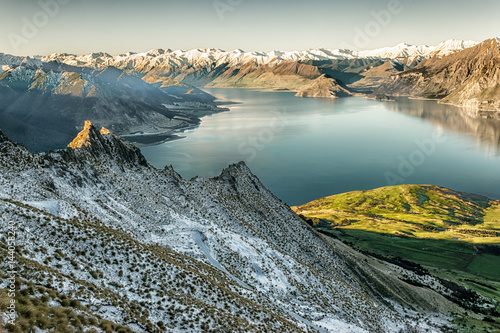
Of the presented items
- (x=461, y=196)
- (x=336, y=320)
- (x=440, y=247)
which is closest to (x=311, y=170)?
(x=461, y=196)

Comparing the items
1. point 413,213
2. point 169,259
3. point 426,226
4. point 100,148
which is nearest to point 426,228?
point 426,226

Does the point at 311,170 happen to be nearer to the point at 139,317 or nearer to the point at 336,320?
the point at 336,320

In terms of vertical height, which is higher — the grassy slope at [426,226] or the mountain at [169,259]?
the mountain at [169,259]

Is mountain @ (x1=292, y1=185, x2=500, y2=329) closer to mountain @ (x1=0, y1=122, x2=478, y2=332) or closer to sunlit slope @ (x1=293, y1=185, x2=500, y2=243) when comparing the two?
sunlit slope @ (x1=293, y1=185, x2=500, y2=243)

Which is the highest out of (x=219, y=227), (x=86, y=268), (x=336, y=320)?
(x=86, y=268)

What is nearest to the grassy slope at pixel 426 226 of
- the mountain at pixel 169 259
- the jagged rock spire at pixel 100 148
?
the mountain at pixel 169 259

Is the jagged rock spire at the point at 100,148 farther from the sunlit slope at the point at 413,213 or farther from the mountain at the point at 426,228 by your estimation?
the sunlit slope at the point at 413,213
